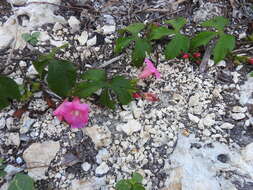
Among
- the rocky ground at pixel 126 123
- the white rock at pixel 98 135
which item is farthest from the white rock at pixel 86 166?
the white rock at pixel 98 135

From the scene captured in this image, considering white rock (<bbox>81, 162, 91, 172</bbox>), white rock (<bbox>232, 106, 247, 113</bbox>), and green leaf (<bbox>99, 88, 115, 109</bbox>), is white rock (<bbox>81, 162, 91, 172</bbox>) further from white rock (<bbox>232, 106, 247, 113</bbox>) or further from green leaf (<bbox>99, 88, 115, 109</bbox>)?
white rock (<bbox>232, 106, 247, 113</bbox>)

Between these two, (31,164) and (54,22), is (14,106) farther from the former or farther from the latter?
(54,22)

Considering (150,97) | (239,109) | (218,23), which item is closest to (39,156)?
(150,97)

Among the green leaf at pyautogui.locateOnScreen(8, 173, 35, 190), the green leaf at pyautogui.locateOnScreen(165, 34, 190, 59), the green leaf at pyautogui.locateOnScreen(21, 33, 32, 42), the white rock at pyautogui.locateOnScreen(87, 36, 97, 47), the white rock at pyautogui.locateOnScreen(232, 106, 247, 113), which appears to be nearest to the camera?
the green leaf at pyautogui.locateOnScreen(8, 173, 35, 190)

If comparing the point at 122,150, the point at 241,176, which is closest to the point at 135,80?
the point at 122,150

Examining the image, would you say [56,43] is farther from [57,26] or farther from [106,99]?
[106,99]

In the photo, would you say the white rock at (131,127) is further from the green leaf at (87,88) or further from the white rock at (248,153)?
the white rock at (248,153)

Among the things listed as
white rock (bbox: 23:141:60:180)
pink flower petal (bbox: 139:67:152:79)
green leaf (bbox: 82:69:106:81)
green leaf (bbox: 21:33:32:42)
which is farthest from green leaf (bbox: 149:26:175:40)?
white rock (bbox: 23:141:60:180)
